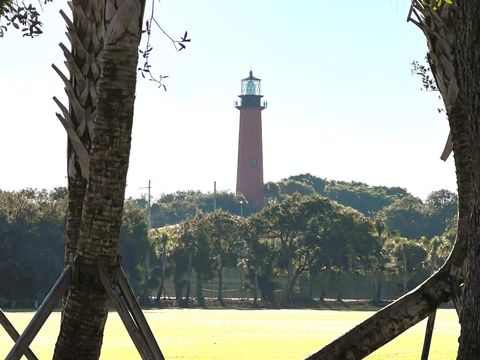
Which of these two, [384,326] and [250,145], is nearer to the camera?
[384,326]

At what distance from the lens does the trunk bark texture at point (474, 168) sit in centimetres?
808

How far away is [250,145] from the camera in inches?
6073

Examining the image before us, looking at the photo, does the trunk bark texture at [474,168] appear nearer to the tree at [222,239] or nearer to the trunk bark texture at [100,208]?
the trunk bark texture at [100,208]

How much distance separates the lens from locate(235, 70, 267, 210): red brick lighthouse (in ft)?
508

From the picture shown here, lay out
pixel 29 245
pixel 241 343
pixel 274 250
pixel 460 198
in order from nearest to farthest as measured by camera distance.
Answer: pixel 460 198
pixel 241 343
pixel 29 245
pixel 274 250

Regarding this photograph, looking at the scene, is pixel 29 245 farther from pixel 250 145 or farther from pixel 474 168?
pixel 250 145

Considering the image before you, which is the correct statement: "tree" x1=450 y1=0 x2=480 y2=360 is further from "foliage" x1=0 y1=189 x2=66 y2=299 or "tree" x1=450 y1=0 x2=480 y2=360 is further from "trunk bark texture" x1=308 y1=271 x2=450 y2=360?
"foliage" x1=0 y1=189 x2=66 y2=299

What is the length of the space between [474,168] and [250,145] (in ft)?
479

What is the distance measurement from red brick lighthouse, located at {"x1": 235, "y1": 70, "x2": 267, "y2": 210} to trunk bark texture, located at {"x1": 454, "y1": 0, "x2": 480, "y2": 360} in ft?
479

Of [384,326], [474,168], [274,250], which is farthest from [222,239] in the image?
[474,168]

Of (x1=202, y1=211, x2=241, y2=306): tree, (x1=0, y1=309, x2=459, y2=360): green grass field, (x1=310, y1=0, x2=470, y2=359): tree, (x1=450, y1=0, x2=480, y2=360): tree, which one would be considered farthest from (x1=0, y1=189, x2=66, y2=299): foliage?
(x1=450, y1=0, x2=480, y2=360): tree

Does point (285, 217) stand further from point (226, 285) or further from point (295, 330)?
point (295, 330)

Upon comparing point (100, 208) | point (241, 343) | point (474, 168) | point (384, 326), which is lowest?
point (241, 343)

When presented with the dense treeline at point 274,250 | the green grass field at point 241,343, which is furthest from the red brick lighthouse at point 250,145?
the green grass field at point 241,343
